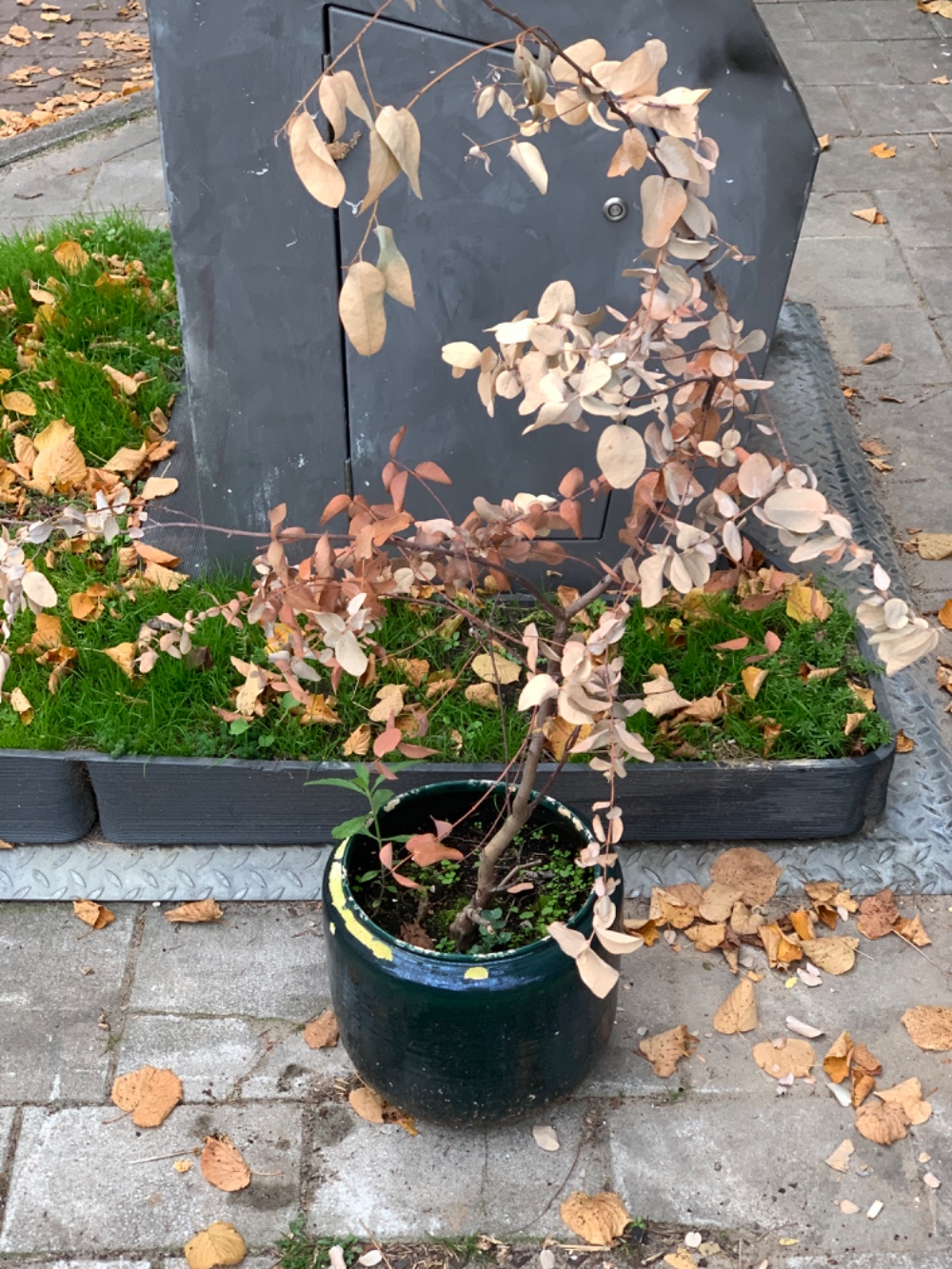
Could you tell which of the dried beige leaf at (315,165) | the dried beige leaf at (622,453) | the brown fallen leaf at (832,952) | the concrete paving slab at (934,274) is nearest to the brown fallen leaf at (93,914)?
the brown fallen leaf at (832,952)

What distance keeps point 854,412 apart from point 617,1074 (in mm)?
2722

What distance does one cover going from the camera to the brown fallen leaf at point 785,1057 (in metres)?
2.38

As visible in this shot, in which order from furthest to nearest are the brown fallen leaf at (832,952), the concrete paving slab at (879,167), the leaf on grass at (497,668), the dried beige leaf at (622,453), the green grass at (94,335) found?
the concrete paving slab at (879,167), the green grass at (94,335), the leaf on grass at (497,668), the brown fallen leaf at (832,952), the dried beige leaf at (622,453)

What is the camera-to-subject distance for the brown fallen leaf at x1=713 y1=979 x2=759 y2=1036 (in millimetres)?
2451

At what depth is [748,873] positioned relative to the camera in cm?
273

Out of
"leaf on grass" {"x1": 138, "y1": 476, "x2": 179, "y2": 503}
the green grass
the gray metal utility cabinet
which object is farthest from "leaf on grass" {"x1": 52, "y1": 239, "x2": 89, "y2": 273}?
the gray metal utility cabinet

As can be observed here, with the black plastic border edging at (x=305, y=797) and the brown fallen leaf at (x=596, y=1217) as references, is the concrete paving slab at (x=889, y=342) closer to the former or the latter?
the black plastic border edging at (x=305, y=797)

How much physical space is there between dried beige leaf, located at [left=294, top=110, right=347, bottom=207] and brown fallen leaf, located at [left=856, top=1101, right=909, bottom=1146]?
1.98m

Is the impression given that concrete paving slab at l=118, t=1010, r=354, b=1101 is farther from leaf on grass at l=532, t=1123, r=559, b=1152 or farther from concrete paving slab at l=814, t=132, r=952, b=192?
concrete paving slab at l=814, t=132, r=952, b=192

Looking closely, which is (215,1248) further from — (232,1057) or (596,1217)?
(596,1217)

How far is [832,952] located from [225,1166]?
52.4 inches

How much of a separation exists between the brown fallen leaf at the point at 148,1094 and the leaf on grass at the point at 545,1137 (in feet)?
2.28

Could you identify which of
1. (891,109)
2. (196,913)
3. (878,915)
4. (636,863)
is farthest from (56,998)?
(891,109)

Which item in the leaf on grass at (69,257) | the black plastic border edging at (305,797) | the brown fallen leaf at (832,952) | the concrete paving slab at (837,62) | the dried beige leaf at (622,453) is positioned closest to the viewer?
the dried beige leaf at (622,453)
